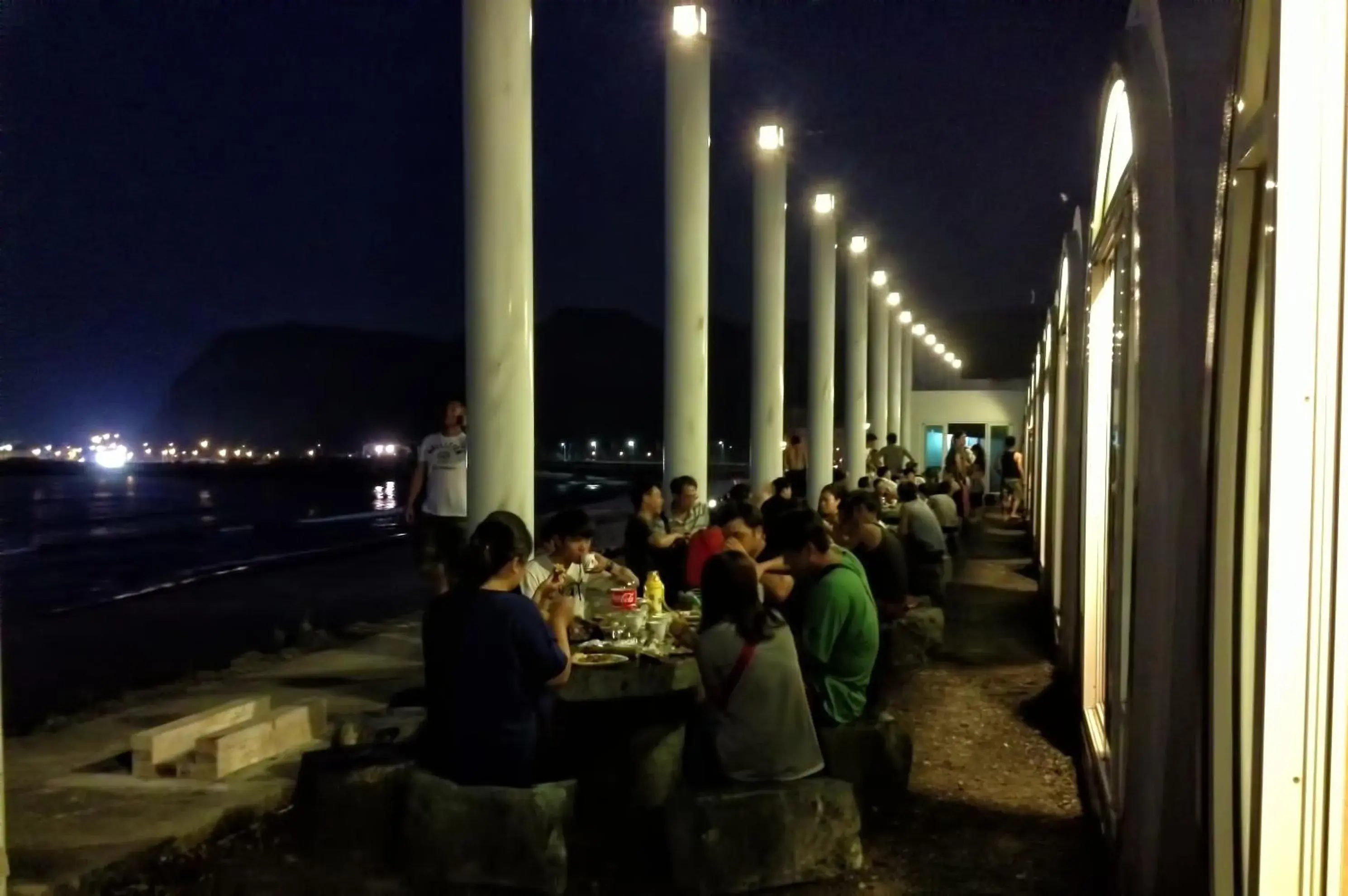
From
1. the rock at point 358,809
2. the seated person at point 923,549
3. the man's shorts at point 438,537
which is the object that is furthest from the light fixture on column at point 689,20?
the rock at point 358,809

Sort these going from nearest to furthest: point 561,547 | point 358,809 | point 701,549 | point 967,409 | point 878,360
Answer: point 358,809
point 561,547
point 701,549
point 878,360
point 967,409

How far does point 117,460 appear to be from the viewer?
178 metres

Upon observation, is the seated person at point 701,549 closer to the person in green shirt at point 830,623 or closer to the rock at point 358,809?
the person in green shirt at point 830,623

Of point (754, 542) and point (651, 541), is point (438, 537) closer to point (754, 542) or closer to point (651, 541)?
point (651, 541)

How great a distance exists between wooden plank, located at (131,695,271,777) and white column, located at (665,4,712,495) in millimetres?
5351

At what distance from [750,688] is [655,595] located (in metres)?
1.94

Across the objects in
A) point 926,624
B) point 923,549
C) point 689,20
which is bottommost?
point 926,624

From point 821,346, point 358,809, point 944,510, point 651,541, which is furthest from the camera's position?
point 821,346

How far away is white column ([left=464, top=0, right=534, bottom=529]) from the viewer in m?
7.37

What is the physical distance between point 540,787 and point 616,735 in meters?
1.65

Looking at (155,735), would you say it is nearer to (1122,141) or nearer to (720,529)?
(720,529)

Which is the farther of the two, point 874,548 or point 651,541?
point 651,541

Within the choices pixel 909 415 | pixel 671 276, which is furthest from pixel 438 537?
pixel 909 415

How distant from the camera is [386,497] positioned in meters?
77.8
